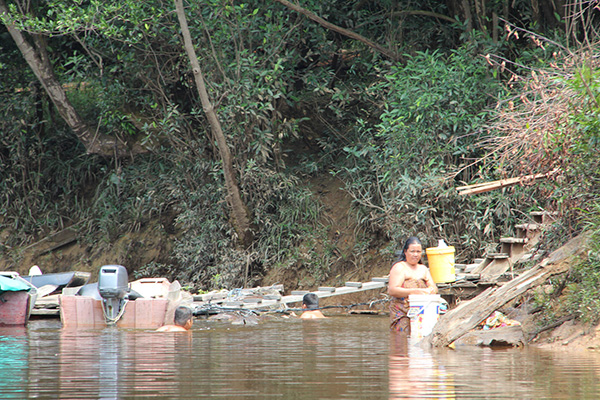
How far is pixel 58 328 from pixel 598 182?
7.30m

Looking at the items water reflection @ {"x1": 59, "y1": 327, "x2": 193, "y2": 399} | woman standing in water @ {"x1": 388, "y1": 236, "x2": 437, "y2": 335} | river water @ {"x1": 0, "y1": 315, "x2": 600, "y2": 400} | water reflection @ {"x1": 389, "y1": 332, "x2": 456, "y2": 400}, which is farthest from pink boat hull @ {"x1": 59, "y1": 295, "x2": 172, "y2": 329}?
water reflection @ {"x1": 389, "y1": 332, "x2": 456, "y2": 400}

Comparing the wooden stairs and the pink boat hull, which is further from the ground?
the wooden stairs

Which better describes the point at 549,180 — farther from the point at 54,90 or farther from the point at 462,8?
the point at 54,90

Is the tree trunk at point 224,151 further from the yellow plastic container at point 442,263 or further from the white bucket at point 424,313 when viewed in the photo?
the white bucket at point 424,313

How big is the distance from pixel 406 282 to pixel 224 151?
584 centimetres

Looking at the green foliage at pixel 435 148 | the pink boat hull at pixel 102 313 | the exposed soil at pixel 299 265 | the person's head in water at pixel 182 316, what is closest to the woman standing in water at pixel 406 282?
the person's head in water at pixel 182 316

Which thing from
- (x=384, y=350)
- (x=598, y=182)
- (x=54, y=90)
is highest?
(x=54, y=90)

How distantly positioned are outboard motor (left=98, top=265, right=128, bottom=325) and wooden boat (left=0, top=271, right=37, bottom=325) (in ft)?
5.26

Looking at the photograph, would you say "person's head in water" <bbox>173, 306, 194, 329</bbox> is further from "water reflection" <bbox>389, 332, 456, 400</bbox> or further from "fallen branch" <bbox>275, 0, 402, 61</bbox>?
"fallen branch" <bbox>275, 0, 402, 61</bbox>

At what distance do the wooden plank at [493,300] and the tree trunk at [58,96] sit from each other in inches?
419

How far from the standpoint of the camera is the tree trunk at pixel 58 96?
15625mm

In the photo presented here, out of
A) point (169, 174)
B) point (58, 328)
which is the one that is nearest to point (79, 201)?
point (169, 174)

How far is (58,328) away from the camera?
1064 centimetres

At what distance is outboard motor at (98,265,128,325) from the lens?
1025 centimetres
